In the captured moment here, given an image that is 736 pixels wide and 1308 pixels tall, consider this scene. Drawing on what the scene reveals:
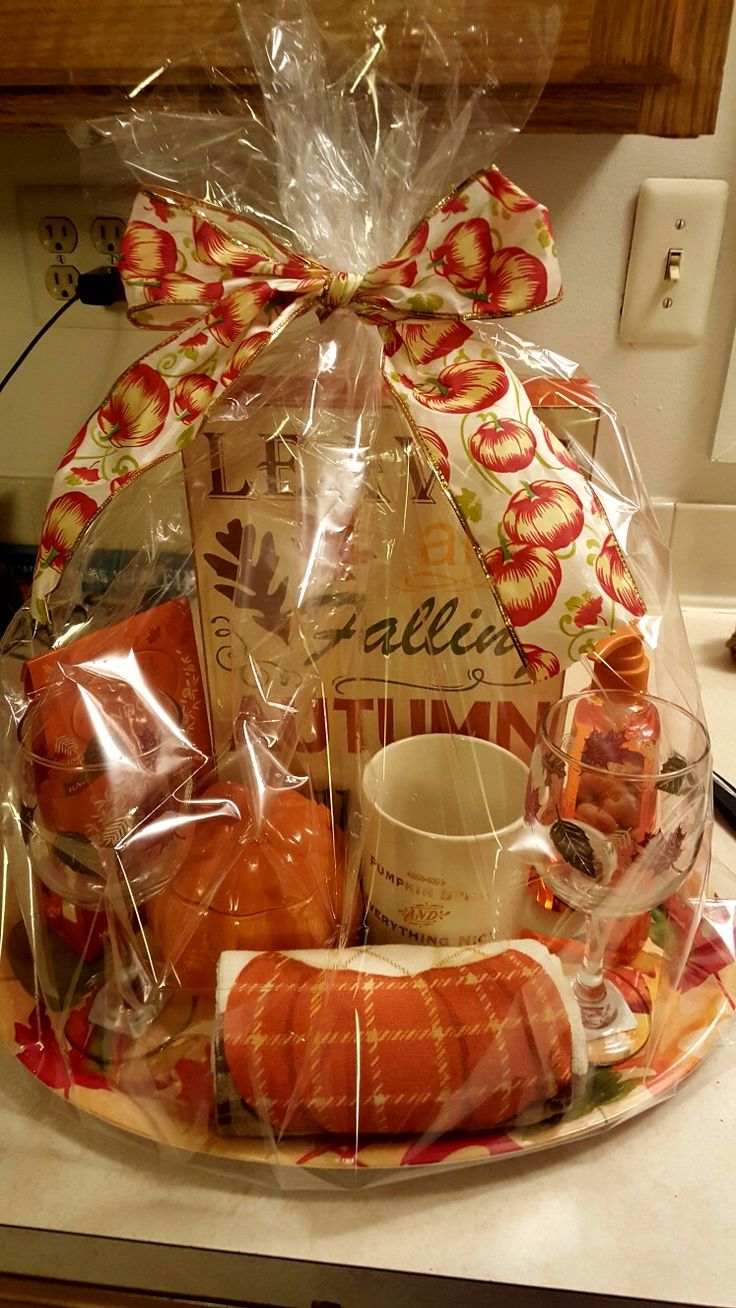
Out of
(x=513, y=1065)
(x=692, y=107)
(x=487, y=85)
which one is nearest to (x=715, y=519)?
(x=692, y=107)

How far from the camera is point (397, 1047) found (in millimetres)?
443

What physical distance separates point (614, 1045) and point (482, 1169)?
0.31ft

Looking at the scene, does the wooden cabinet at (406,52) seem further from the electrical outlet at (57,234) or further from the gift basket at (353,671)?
the electrical outlet at (57,234)

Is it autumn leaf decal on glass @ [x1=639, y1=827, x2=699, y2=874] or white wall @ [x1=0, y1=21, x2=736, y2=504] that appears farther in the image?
white wall @ [x1=0, y1=21, x2=736, y2=504]

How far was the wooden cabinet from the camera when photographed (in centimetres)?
55

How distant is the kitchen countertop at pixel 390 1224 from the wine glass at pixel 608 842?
58 millimetres

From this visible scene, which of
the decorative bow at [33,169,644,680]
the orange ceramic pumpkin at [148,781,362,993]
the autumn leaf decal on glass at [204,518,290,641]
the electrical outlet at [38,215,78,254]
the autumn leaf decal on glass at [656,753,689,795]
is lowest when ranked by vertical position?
the orange ceramic pumpkin at [148,781,362,993]

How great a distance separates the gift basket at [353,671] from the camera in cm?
47

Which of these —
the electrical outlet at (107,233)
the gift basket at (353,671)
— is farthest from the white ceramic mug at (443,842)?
the electrical outlet at (107,233)

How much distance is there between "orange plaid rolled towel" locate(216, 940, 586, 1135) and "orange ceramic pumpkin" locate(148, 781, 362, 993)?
0.10ft

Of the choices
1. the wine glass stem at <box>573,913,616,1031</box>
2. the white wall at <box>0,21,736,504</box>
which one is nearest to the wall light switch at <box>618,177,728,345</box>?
the white wall at <box>0,21,736,504</box>

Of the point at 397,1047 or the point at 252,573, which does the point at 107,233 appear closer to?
the point at 252,573

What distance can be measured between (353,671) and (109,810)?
0.57ft

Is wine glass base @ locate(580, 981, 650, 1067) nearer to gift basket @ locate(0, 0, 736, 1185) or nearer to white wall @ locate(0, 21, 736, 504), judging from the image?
gift basket @ locate(0, 0, 736, 1185)
